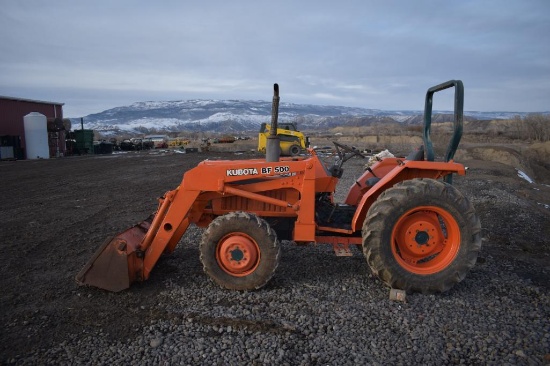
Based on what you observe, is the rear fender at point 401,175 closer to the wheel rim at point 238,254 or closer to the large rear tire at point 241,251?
the large rear tire at point 241,251

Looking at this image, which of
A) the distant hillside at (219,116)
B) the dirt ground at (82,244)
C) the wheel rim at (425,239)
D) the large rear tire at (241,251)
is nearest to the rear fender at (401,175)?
the wheel rim at (425,239)

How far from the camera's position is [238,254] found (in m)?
4.47

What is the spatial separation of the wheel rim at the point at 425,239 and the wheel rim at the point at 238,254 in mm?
1500

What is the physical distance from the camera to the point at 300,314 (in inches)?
157

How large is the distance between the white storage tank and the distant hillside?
94.5m

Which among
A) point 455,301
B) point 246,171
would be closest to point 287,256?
point 246,171

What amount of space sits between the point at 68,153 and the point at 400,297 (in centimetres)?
3064

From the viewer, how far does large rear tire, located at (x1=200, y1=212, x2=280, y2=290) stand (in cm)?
445

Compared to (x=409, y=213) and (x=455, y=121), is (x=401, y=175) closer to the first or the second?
(x=409, y=213)

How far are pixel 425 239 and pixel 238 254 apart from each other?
201cm

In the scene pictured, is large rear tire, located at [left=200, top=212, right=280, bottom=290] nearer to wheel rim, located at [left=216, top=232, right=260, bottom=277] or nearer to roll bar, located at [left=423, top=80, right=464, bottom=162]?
wheel rim, located at [left=216, top=232, right=260, bottom=277]

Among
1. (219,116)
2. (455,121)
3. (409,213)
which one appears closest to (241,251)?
(409,213)

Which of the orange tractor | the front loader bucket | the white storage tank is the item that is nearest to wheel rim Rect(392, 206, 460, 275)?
the orange tractor

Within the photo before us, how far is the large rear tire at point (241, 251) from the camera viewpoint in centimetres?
445
